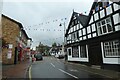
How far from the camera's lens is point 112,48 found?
1606 centimetres

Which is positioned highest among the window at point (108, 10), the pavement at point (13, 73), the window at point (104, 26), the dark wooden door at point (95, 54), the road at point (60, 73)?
the window at point (108, 10)

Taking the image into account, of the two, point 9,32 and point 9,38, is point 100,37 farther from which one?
point 9,32

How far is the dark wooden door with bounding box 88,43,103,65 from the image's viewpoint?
59.4ft

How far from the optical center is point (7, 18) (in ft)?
76.3

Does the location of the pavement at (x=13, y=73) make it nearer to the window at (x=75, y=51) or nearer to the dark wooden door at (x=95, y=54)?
the dark wooden door at (x=95, y=54)

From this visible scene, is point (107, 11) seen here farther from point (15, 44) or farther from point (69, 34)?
point (15, 44)

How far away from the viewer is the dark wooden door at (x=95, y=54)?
18.1 m

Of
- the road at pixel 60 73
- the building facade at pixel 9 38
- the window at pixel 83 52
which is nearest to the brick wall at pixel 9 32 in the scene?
the building facade at pixel 9 38

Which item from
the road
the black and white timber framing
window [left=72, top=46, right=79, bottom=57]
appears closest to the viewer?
the road

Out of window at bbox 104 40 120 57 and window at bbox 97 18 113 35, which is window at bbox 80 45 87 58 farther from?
window at bbox 104 40 120 57

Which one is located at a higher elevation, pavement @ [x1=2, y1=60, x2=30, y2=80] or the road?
pavement @ [x1=2, y1=60, x2=30, y2=80]

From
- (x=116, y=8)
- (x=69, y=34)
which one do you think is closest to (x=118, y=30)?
(x=116, y=8)

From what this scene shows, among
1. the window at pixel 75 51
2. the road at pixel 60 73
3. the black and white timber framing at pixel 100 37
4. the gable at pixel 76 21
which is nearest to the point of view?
the road at pixel 60 73

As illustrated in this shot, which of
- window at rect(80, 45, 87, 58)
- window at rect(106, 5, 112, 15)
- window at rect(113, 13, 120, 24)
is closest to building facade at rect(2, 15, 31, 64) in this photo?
window at rect(80, 45, 87, 58)
